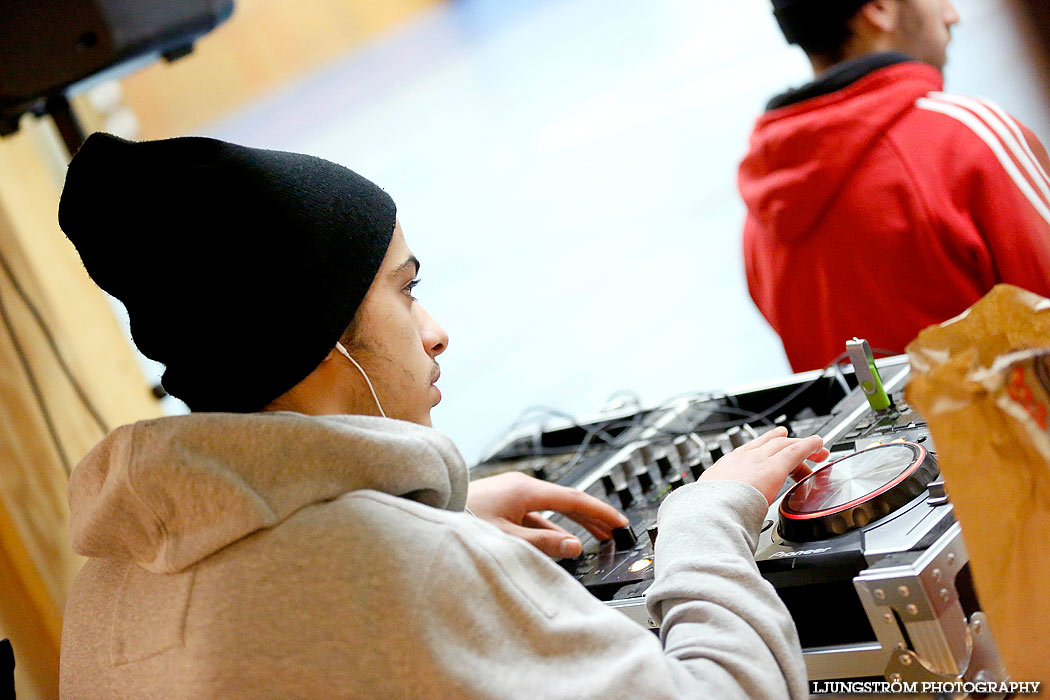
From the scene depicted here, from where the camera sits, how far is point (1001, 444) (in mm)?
719

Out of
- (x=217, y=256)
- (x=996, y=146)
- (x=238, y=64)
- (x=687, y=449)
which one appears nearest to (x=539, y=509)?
(x=687, y=449)

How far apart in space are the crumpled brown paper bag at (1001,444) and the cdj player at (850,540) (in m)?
0.08

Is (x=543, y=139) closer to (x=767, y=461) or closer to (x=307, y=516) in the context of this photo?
(x=767, y=461)

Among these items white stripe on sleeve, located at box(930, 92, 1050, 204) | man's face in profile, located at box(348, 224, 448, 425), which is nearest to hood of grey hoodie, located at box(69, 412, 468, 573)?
man's face in profile, located at box(348, 224, 448, 425)

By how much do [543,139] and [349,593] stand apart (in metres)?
3.40

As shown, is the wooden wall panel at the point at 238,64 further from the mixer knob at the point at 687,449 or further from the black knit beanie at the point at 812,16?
the mixer knob at the point at 687,449

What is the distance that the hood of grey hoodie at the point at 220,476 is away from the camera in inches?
32.1

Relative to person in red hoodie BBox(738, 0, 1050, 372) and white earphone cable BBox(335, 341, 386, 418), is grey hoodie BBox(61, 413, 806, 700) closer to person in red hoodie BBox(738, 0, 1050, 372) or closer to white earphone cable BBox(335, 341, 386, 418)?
white earphone cable BBox(335, 341, 386, 418)

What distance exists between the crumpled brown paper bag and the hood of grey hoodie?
1.44ft

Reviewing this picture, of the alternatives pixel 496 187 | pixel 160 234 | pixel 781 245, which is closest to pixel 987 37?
pixel 781 245

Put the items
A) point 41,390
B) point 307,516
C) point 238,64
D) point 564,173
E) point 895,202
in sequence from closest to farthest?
point 307,516
point 895,202
point 41,390
point 564,173
point 238,64

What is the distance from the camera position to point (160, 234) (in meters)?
0.89

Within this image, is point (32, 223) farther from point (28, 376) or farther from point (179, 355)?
point (179, 355)

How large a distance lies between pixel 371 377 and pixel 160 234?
0.24m
